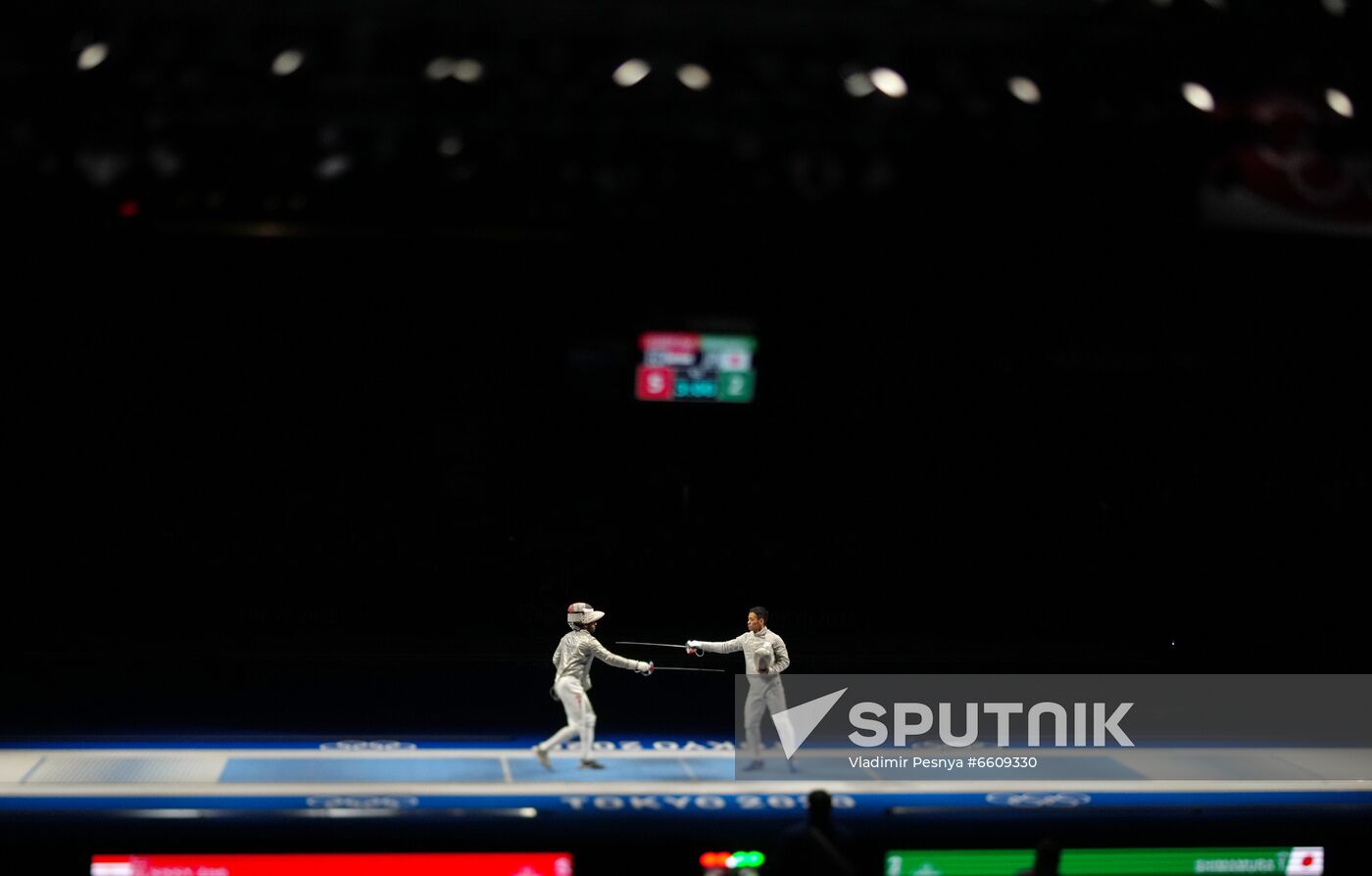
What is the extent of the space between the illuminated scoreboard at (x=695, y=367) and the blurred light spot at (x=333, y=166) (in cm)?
302

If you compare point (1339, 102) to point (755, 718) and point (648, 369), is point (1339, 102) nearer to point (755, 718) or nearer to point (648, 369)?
point (648, 369)

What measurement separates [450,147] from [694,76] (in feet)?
7.04

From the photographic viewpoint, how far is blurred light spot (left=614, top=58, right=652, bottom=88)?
12.0 m

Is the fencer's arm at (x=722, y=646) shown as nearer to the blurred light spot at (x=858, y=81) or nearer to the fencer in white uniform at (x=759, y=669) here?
the fencer in white uniform at (x=759, y=669)

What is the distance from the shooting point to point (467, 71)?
12.0 m

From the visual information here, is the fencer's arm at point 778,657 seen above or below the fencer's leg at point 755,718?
above

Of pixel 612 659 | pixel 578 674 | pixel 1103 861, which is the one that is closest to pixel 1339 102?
pixel 1103 861

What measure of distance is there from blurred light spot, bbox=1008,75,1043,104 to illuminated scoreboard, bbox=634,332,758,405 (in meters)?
3.17

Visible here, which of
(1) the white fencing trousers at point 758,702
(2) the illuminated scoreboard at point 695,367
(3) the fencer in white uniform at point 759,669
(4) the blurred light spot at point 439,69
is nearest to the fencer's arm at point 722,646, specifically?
(3) the fencer in white uniform at point 759,669

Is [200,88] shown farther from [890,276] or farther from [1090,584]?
[1090,584]

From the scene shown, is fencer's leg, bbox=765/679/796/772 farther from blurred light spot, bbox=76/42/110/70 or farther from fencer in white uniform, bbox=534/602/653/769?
blurred light spot, bbox=76/42/110/70

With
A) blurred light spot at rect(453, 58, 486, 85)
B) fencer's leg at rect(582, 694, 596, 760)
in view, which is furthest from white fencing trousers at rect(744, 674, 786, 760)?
blurred light spot at rect(453, 58, 486, 85)

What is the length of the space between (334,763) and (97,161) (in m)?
5.33

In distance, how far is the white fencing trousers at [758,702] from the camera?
10977mm
